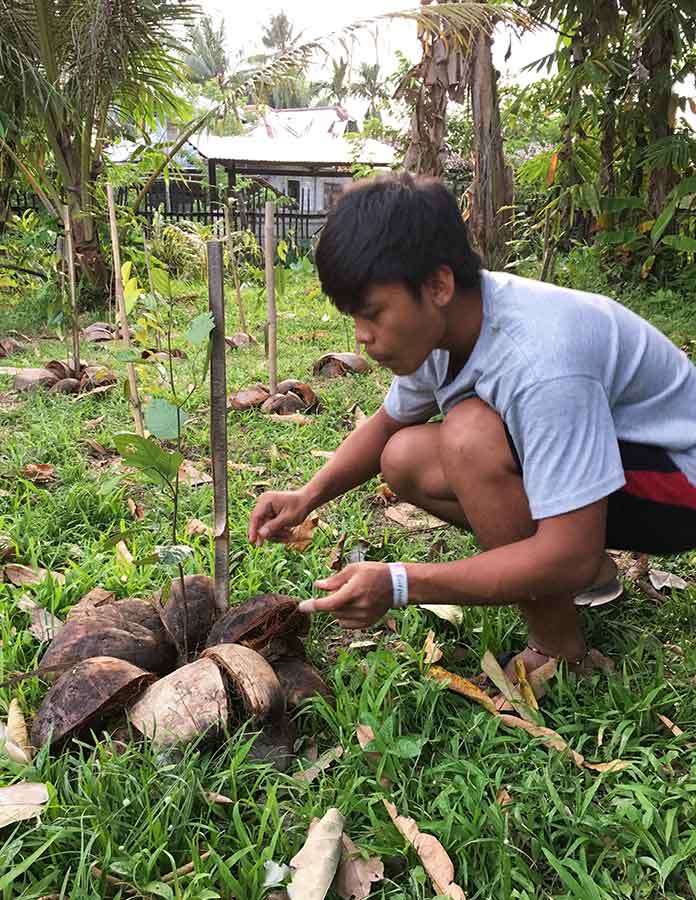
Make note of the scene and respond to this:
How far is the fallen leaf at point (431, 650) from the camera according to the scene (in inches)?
76.4

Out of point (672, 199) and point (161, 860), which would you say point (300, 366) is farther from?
point (161, 860)

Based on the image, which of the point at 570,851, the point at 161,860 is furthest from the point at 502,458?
the point at 161,860

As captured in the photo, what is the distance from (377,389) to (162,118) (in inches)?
200

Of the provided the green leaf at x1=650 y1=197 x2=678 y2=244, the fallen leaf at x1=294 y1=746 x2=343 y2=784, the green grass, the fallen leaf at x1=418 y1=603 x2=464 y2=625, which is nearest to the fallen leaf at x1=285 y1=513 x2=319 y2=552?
the green grass

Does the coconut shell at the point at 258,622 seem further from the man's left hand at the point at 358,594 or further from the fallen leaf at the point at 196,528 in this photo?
the fallen leaf at the point at 196,528

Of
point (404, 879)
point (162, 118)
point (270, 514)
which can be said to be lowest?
point (404, 879)

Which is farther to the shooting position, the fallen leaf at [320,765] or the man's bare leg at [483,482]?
the man's bare leg at [483,482]

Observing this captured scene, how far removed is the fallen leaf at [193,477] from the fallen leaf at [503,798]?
1829 mm

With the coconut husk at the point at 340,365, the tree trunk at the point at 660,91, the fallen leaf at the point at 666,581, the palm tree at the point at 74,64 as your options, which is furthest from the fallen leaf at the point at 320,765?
the palm tree at the point at 74,64

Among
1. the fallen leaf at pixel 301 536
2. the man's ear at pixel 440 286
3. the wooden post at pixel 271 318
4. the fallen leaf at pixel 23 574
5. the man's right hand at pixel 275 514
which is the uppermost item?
the man's ear at pixel 440 286

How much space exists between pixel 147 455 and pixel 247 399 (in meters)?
2.41

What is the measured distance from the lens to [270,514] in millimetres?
2020

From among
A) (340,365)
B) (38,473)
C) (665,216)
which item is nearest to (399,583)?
(38,473)

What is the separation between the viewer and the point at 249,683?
1582 millimetres
